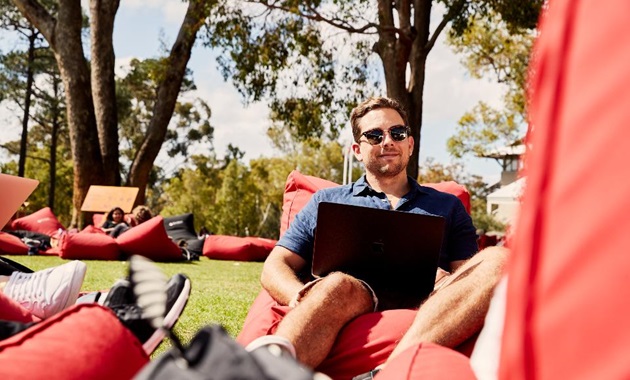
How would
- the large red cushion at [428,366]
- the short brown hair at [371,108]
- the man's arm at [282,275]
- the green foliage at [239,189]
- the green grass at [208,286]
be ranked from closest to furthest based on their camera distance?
1. the large red cushion at [428,366]
2. the man's arm at [282,275]
3. the short brown hair at [371,108]
4. the green grass at [208,286]
5. the green foliage at [239,189]

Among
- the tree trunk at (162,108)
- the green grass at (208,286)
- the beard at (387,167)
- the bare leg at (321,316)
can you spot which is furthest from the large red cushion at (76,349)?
the tree trunk at (162,108)

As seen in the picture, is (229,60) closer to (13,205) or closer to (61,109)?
(13,205)

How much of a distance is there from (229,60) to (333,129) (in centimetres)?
227

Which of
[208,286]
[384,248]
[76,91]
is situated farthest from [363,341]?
[76,91]

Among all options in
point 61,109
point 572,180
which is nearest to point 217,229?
point 61,109

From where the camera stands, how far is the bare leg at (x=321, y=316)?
2.12 meters

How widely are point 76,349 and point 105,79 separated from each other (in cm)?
1421

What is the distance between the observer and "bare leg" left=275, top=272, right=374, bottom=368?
212cm

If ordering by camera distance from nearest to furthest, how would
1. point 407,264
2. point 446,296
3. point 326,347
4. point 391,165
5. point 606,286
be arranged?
point 606,286 < point 446,296 < point 326,347 < point 407,264 < point 391,165

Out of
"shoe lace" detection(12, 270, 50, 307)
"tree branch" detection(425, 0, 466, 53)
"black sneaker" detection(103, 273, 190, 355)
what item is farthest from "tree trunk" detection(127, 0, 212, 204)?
"black sneaker" detection(103, 273, 190, 355)

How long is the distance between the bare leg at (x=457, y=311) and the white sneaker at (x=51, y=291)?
3.97 feet

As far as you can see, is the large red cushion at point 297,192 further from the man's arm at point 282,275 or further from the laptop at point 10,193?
the laptop at point 10,193

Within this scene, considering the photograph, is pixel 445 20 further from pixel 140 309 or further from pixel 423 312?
pixel 140 309

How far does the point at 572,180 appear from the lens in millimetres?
657
